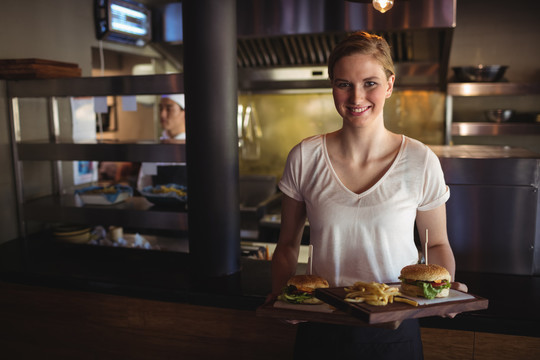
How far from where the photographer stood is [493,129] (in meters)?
4.87

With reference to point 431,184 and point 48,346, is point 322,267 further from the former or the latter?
point 48,346

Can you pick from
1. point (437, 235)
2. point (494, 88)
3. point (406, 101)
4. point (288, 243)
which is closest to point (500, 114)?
point (494, 88)

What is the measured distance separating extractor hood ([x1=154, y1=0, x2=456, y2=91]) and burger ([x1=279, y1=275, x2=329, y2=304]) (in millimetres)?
2872

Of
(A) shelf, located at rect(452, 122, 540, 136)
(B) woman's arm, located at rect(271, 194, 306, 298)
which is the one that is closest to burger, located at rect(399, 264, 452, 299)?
(B) woman's arm, located at rect(271, 194, 306, 298)

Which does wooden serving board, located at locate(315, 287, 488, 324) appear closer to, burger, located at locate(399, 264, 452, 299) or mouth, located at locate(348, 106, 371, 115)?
burger, located at locate(399, 264, 452, 299)

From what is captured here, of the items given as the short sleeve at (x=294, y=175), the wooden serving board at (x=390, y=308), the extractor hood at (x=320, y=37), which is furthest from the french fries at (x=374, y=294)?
the extractor hood at (x=320, y=37)

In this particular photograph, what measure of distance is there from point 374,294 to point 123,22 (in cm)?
368

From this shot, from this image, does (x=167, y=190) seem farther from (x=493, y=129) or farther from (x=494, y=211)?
(x=493, y=129)

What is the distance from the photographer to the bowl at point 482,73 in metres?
4.68

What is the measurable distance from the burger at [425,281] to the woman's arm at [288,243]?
0.37 metres

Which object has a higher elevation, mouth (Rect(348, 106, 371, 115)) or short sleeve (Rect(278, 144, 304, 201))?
mouth (Rect(348, 106, 371, 115))

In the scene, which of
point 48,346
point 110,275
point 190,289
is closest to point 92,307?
point 110,275

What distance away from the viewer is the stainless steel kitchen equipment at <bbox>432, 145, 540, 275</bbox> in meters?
2.39

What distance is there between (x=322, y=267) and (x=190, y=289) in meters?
0.86
